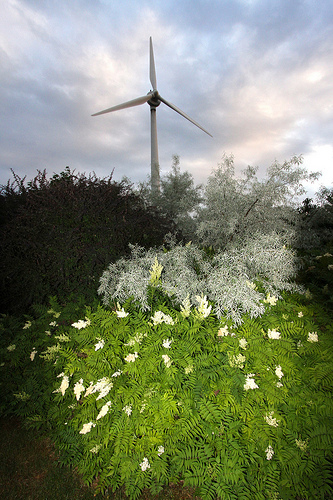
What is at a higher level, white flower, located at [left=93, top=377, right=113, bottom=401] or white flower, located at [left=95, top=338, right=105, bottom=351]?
white flower, located at [left=95, top=338, right=105, bottom=351]

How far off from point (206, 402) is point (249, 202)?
4.84m

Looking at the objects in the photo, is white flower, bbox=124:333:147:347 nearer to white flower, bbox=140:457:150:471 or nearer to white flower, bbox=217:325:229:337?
white flower, bbox=217:325:229:337

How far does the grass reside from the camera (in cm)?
234

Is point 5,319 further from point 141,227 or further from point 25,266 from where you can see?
point 141,227

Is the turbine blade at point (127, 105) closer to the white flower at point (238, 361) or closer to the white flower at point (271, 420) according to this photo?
the white flower at point (238, 361)

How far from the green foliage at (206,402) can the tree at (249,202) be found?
3390mm

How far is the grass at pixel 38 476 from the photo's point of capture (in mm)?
2344

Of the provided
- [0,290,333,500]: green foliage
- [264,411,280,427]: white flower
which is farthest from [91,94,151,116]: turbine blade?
[264,411,280,427]: white flower

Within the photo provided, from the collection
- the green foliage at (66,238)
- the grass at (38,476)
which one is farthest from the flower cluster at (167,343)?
the green foliage at (66,238)

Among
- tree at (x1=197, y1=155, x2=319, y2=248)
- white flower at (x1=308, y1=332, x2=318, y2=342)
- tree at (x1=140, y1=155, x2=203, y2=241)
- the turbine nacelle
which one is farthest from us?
the turbine nacelle

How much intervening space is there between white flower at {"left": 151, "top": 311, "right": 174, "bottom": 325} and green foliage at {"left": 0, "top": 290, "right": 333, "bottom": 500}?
2 cm

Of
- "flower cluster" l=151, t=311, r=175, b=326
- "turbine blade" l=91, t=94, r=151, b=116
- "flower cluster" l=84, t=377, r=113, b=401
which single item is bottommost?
"flower cluster" l=84, t=377, r=113, b=401

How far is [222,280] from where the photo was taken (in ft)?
8.30

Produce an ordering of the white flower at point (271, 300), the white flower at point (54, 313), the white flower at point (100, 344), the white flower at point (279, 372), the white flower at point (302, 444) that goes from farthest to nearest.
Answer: the white flower at point (54, 313) < the white flower at point (271, 300) < the white flower at point (100, 344) < the white flower at point (279, 372) < the white flower at point (302, 444)
